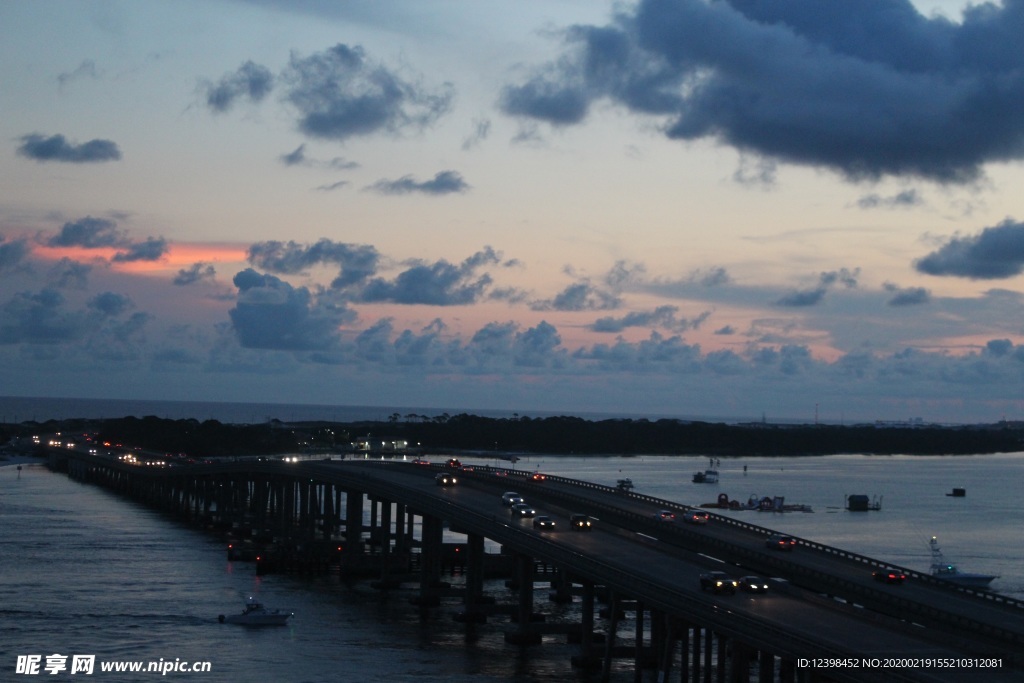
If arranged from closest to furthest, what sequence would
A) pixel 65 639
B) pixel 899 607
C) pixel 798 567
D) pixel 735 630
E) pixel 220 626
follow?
pixel 735 630, pixel 899 607, pixel 798 567, pixel 65 639, pixel 220 626

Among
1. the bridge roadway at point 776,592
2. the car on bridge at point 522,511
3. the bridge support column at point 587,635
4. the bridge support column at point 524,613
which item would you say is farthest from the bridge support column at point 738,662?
the car on bridge at point 522,511

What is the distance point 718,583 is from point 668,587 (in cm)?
231

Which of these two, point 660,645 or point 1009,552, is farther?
point 1009,552

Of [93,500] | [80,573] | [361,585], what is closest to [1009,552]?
[361,585]

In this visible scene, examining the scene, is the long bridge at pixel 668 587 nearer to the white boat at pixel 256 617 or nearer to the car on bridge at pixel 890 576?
the car on bridge at pixel 890 576

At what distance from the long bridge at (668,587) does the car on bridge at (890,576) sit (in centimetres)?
54

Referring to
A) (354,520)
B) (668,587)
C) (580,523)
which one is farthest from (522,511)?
(354,520)

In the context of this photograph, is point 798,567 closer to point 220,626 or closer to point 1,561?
point 220,626

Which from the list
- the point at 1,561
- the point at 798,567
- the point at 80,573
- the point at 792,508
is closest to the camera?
the point at 798,567

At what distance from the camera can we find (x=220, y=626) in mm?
80188

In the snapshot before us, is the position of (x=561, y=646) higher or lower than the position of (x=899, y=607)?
lower

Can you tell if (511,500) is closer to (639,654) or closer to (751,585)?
(639,654)

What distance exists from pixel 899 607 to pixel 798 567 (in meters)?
9.92

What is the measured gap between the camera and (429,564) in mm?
92938
